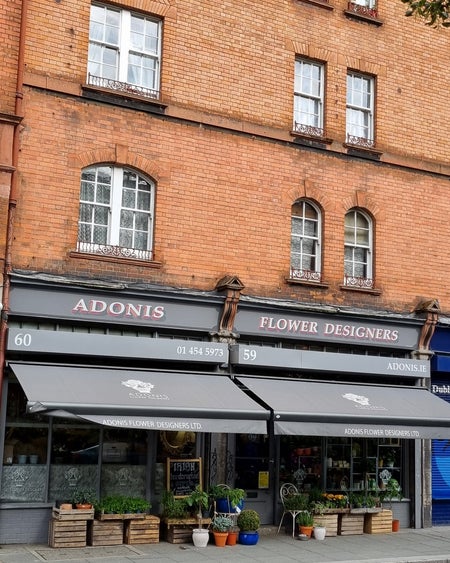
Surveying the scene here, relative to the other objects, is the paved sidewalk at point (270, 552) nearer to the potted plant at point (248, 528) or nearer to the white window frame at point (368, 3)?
the potted plant at point (248, 528)

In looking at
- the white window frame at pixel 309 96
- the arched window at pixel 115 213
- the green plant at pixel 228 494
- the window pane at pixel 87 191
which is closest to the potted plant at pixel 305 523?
the green plant at pixel 228 494

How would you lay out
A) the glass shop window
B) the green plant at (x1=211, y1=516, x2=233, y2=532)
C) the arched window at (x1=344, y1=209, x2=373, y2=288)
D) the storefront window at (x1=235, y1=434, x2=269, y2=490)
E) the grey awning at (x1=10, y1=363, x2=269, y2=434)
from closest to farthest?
the grey awning at (x1=10, y1=363, x2=269, y2=434), the green plant at (x1=211, y1=516, x2=233, y2=532), the storefront window at (x1=235, y1=434, x2=269, y2=490), the glass shop window, the arched window at (x1=344, y1=209, x2=373, y2=288)

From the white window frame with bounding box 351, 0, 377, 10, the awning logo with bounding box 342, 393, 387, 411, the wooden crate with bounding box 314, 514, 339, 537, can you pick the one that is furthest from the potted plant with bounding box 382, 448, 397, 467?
the white window frame with bounding box 351, 0, 377, 10

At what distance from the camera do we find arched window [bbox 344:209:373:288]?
1634 centimetres

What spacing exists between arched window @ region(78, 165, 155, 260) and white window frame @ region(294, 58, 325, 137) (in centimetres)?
380

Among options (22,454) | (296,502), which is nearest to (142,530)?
(22,454)

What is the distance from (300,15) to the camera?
16172 mm

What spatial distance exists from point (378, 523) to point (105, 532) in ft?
18.1

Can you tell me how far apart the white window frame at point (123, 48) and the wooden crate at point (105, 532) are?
7.62 meters

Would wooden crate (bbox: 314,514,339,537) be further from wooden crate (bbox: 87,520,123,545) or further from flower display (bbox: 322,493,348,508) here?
wooden crate (bbox: 87,520,123,545)

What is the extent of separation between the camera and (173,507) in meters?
12.9

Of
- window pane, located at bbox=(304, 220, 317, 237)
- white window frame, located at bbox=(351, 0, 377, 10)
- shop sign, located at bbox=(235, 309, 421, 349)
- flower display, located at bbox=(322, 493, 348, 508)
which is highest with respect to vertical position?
white window frame, located at bbox=(351, 0, 377, 10)

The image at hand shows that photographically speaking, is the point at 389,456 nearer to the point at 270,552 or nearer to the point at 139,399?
the point at 270,552

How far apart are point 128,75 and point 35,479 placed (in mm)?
7370
